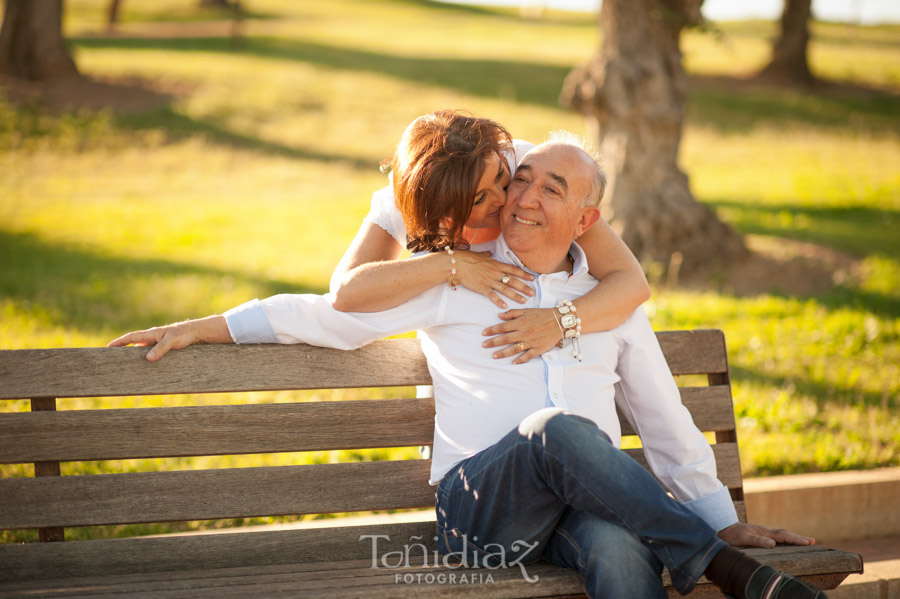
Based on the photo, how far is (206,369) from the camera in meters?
3.09

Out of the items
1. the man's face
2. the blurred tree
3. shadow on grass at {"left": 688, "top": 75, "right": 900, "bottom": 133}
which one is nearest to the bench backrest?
the man's face

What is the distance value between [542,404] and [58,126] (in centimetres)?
1577

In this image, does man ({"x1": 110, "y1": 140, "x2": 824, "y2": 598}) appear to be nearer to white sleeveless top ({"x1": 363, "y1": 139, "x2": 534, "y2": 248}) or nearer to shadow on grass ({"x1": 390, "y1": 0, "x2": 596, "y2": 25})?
white sleeveless top ({"x1": 363, "y1": 139, "x2": 534, "y2": 248})

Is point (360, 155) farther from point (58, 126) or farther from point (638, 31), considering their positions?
point (638, 31)

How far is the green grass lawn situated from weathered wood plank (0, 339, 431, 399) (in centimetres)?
150

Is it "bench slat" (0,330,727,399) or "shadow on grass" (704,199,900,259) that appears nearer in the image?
"bench slat" (0,330,727,399)

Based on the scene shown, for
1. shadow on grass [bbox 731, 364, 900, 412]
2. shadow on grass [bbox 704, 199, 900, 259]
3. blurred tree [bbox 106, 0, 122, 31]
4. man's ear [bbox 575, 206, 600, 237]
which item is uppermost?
blurred tree [bbox 106, 0, 122, 31]

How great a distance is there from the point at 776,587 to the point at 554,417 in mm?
827

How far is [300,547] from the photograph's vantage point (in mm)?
3105

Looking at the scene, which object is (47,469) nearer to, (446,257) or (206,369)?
(206,369)

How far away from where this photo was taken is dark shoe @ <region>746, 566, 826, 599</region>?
250 cm

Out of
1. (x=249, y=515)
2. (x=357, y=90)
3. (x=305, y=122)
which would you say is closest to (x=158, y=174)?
(x=305, y=122)

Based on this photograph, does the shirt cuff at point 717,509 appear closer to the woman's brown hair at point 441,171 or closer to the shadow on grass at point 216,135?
the woman's brown hair at point 441,171

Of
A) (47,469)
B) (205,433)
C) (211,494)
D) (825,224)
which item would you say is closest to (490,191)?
(205,433)
